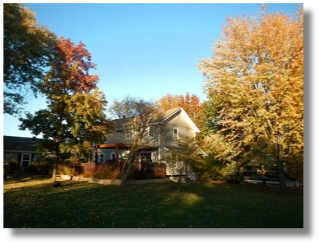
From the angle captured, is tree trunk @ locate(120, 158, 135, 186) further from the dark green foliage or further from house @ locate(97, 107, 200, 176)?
the dark green foliage

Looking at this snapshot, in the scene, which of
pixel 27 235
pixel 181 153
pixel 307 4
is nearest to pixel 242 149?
pixel 181 153

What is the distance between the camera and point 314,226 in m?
5.05

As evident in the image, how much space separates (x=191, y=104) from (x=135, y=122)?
7668 mm

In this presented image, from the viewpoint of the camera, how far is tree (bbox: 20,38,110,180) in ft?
37.2

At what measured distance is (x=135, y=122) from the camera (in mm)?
12297

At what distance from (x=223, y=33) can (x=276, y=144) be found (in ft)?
15.5

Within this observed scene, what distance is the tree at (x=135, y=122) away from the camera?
12039 millimetres

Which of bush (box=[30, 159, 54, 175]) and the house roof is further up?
the house roof

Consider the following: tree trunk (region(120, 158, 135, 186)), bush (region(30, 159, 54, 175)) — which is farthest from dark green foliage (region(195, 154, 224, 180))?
bush (region(30, 159, 54, 175))

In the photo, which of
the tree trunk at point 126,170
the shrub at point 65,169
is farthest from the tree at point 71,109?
the shrub at point 65,169

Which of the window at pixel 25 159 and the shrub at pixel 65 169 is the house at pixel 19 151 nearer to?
the window at pixel 25 159

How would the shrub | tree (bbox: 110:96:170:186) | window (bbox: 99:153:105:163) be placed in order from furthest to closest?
1. window (bbox: 99:153:105:163)
2. the shrub
3. tree (bbox: 110:96:170:186)

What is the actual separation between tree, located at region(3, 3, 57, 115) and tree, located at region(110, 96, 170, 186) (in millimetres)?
4212

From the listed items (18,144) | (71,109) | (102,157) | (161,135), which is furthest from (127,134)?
(18,144)
